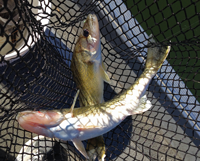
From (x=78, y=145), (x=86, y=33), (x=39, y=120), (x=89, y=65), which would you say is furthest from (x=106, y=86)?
(x=39, y=120)

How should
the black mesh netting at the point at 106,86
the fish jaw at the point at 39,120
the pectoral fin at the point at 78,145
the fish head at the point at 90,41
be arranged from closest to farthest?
the fish jaw at the point at 39,120
the pectoral fin at the point at 78,145
the black mesh netting at the point at 106,86
the fish head at the point at 90,41

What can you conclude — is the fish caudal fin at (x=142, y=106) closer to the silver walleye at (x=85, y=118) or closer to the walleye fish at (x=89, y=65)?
the silver walleye at (x=85, y=118)

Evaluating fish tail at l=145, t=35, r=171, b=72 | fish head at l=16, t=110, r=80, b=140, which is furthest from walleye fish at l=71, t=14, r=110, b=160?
fish tail at l=145, t=35, r=171, b=72

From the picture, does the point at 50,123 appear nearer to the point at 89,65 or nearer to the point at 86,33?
the point at 89,65

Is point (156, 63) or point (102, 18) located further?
point (102, 18)

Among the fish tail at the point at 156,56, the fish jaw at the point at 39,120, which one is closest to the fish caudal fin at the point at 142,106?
the fish tail at the point at 156,56

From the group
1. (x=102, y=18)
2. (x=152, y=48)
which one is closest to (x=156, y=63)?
(x=152, y=48)

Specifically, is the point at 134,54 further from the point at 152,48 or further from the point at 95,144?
the point at 95,144
